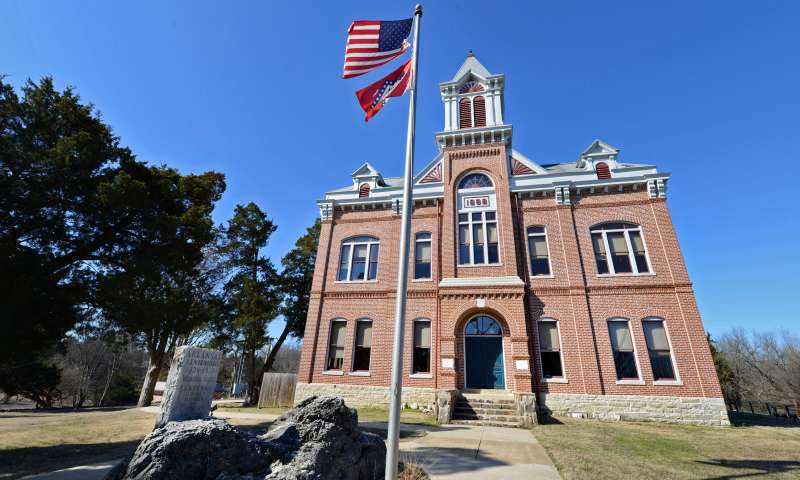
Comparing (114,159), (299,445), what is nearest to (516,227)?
(299,445)

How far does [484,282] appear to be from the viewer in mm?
16422

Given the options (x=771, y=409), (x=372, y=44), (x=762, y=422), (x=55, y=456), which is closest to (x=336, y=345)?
(x=55, y=456)

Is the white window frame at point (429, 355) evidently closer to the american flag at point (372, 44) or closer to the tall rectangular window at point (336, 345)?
the tall rectangular window at point (336, 345)

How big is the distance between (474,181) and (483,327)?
8019mm

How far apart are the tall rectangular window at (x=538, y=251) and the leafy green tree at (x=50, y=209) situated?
16.8 meters

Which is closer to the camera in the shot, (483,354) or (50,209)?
(50,209)

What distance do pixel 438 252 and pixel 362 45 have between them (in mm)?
12312

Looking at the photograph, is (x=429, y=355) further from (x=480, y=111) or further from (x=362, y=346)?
(x=480, y=111)

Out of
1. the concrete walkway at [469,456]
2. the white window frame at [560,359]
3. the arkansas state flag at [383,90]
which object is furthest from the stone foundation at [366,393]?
the arkansas state flag at [383,90]

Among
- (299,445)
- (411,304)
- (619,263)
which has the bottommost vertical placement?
(299,445)

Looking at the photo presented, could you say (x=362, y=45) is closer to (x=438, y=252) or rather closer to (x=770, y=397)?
(x=438, y=252)

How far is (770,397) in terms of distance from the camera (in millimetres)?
31641

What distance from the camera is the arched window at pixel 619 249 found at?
16391 millimetres

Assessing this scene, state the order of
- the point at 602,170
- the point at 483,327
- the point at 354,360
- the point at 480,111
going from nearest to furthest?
the point at 483,327, the point at 354,360, the point at 602,170, the point at 480,111
